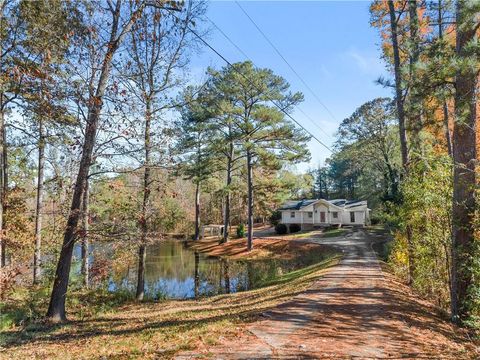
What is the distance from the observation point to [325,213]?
113ft

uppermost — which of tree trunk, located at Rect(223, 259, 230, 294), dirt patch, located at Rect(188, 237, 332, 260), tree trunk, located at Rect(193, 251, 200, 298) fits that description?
→ dirt patch, located at Rect(188, 237, 332, 260)

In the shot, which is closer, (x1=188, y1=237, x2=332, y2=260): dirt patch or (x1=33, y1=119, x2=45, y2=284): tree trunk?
(x1=33, y1=119, x2=45, y2=284): tree trunk

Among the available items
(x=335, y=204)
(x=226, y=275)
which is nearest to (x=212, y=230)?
(x=335, y=204)

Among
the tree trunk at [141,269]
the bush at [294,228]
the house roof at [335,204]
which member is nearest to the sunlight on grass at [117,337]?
the tree trunk at [141,269]

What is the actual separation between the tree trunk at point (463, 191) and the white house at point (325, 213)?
2711 cm

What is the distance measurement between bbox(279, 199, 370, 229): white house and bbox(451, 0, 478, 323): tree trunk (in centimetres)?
2711

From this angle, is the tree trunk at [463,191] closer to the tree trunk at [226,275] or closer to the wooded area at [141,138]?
the wooded area at [141,138]

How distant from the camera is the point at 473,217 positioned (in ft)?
20.8

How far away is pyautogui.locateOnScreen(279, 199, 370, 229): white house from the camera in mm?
33281

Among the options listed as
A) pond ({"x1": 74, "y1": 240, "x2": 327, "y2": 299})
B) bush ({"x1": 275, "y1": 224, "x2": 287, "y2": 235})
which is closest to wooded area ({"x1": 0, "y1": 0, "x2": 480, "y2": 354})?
pond ({"x1": 74, "y1": 240, "x2": 327, "y2": 299})

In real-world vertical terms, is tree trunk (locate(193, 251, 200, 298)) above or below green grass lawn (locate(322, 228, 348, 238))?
below

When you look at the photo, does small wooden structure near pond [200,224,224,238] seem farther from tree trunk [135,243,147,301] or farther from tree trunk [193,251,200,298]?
tree trunk [135,243,147,301]

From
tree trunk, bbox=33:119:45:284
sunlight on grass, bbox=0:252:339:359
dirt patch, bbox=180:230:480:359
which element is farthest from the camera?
tree trunk, bbox=33:119:45:284

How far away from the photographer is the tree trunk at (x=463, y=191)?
246 inches
